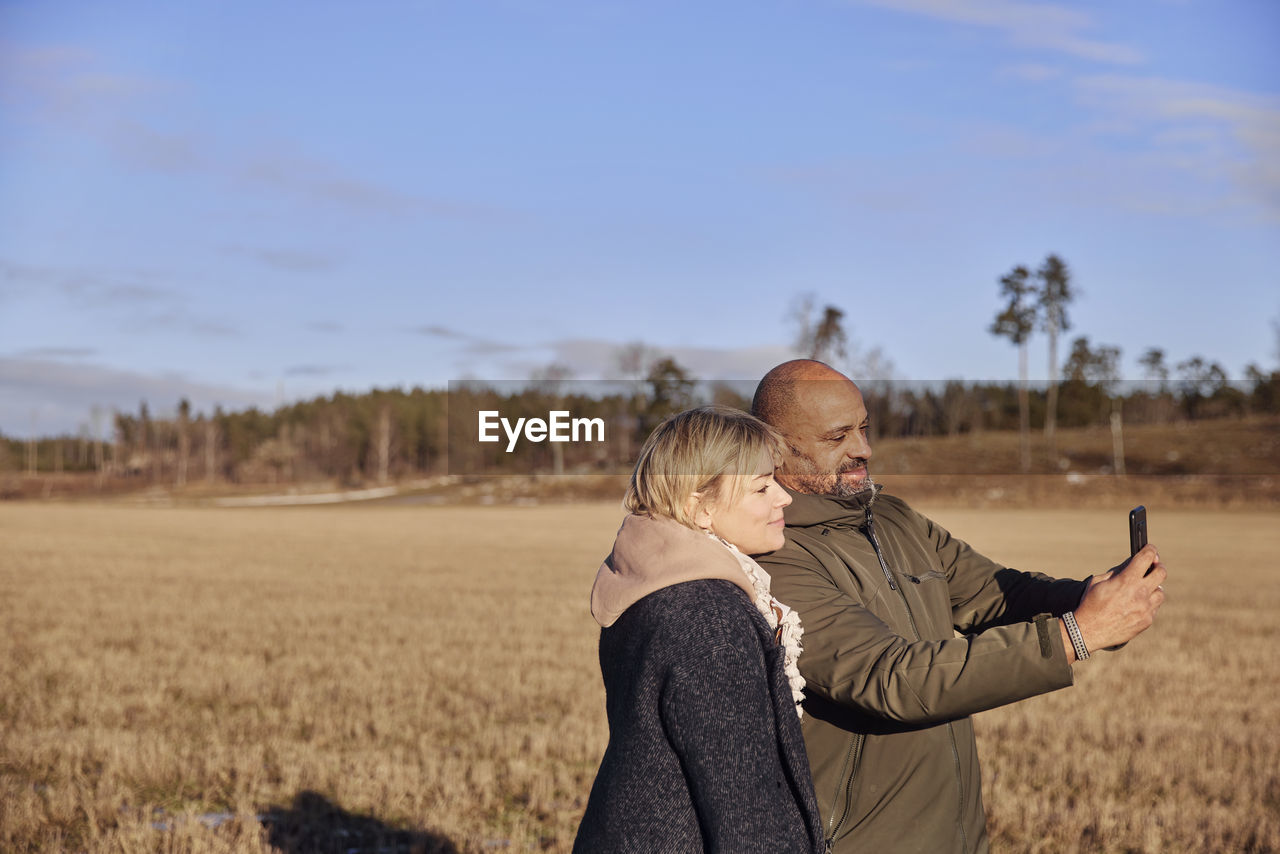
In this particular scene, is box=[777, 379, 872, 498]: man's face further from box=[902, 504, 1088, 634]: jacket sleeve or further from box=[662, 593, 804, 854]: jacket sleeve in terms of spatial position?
box=[662, 593, 804, 854]: jacket sleeve

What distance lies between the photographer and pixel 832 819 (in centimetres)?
Answer: 277

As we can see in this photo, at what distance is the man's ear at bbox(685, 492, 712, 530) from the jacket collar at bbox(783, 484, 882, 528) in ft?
1.48

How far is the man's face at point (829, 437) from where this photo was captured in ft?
10.1

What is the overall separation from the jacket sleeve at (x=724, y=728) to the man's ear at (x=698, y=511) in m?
0.30

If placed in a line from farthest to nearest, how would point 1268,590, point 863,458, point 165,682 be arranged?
point 1268,590
point 165,682
point 863,458

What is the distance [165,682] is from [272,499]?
84234mm

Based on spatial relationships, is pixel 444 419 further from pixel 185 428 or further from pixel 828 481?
pixel 828 481

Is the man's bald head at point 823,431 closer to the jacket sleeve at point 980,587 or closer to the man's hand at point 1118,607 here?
the jacket sleeve at point 980,587

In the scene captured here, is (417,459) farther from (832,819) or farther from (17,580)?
(832,819)

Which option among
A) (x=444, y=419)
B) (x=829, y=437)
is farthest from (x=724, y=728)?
(x=444, y=419)

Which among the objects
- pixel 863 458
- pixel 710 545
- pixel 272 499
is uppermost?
pixel 863 458

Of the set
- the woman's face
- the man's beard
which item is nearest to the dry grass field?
the man's beard

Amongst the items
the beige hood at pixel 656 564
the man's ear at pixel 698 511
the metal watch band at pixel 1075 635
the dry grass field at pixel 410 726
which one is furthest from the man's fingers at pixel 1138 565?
the dry grass field at pixel 410 726

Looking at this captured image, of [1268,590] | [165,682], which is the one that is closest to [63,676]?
[165,682]
